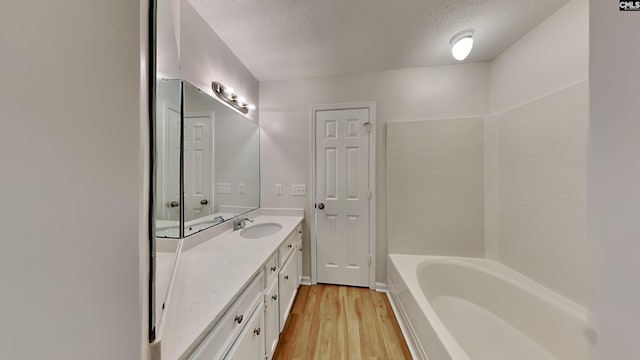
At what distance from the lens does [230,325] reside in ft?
2.89

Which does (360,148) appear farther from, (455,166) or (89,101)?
(89,101)

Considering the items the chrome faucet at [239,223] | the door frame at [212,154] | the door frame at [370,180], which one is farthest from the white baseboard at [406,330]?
the door frame at [212,154]

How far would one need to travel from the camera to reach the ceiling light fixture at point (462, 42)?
1.69m

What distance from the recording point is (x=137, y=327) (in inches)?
14.9

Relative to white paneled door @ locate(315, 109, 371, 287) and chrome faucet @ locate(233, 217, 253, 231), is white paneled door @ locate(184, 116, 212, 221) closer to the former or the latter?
chrome faucet @ locate(233, 217, 253, 231)

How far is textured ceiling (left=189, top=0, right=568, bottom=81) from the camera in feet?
4.74

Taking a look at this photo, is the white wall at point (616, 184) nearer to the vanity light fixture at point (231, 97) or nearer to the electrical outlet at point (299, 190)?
the vanity light fixture at point (231, 97)

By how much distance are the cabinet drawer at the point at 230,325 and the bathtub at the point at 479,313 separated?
1031 mm

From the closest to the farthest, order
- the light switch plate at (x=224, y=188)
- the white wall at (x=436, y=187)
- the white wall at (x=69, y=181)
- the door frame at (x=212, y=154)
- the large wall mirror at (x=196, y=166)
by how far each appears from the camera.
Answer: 1. the white wall at (x=69, y=181)
2. the large wall mirror at (x=196, y=166)
3. the door frame at (x=212, y=154)
4. the light switch plate at (x=224, y=188)
5. the white wall at (x=436, y=187)

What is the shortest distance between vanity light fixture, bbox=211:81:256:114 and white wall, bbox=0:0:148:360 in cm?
150

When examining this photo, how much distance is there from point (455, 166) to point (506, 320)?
1.34 meters

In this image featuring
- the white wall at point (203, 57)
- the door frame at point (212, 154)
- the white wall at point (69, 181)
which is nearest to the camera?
the white wall at point (69, 181)

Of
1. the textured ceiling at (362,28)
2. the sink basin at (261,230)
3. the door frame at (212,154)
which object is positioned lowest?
the sink basin at (261,230)

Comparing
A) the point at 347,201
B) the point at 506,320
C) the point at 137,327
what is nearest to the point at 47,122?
the point at 137,327
